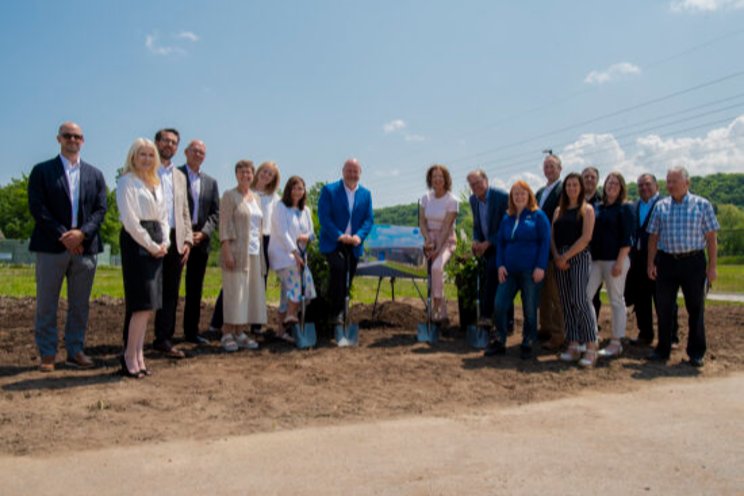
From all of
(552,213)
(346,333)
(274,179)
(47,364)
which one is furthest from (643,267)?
(47,364)

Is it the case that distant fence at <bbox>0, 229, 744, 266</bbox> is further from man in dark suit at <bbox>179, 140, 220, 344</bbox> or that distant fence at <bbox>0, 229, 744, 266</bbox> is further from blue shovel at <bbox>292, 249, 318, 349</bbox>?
blue shovel at <bbox>292, 249, 318, 349</bbox>

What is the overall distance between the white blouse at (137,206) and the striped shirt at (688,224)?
538cm

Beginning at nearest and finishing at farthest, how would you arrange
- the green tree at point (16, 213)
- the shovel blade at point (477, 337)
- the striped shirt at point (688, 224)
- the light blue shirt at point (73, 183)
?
the light blue shirt at point (73, 183)
the striped shirt at point (688, 224)
the shovel blade at point (477, 337)
the green tree at point (16, 213)

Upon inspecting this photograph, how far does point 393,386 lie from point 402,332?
312 centimetres

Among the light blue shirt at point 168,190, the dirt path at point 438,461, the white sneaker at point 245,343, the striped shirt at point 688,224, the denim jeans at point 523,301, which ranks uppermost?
the light blue shirt at point 168,190

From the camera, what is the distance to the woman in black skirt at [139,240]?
17.7ft

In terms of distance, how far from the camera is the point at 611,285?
6.92 metres

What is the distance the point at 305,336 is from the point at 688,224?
452 centimetres

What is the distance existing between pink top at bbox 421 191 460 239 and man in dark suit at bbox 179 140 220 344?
8.89ft

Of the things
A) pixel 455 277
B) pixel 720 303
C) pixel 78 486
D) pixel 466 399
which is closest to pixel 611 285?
pixel 455 277

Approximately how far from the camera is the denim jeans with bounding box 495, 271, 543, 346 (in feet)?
21.7

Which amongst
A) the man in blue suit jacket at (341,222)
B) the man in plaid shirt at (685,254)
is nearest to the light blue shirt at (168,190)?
the man in blue suit jacket at (341,222)

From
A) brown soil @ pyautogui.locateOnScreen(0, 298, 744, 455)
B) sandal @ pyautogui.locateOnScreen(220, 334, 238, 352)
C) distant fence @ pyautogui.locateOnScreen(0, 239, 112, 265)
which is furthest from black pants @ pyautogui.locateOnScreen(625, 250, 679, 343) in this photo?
distant fence @ pyautogui.locateOnScreen(0, 239, 112, 265)

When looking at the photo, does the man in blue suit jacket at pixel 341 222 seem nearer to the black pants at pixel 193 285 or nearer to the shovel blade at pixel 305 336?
the shovel blade at pixel 305 336
